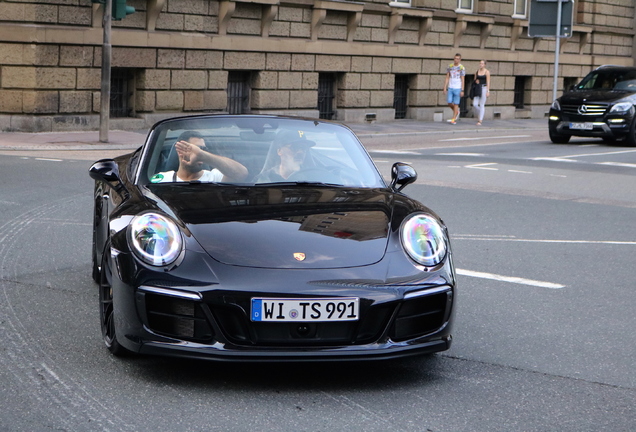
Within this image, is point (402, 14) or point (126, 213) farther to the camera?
point (402, 14)

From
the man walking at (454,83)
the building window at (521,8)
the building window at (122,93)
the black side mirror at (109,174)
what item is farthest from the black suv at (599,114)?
the black side mirror at (109,174)

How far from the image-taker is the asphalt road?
167 inches

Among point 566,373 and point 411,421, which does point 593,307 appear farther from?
point 411,421

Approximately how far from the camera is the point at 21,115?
68.5 ft

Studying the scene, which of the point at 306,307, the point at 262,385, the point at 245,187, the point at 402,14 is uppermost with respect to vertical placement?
the point at 402,14

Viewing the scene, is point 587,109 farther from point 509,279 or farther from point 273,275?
point 273,275

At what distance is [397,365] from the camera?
5.07m

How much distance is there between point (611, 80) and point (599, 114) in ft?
5.79

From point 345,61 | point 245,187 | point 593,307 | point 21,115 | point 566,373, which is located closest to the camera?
point 566,373

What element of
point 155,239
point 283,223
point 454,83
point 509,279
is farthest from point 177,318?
point 454,83

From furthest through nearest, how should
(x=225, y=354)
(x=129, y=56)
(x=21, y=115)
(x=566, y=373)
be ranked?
(x=129, y=56) → (x=21, y=115) → (x=566, y=373) → (x=225, y=354)

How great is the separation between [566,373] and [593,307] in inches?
66.3

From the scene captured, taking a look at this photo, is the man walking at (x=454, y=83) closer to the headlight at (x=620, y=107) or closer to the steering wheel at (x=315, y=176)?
the headlight at (x=620, y=107)

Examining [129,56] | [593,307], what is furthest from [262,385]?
[129,56]
